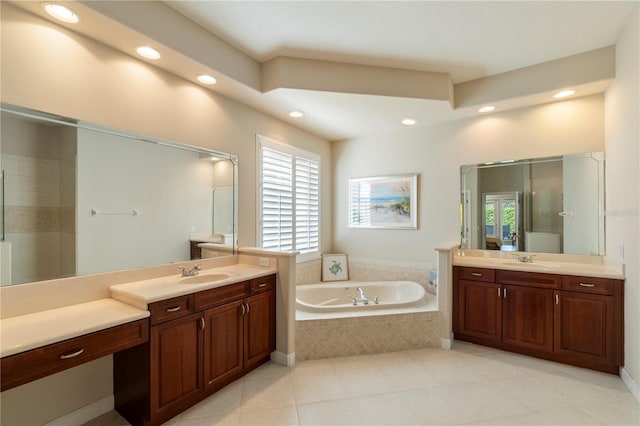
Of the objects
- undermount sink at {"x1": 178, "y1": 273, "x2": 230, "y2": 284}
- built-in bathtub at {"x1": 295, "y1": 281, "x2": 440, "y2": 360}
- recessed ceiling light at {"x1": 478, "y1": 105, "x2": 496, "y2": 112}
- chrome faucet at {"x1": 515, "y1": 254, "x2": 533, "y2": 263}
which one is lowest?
built-in bathtub at {"x1": 295, "y1": 281, "x2": 440, "y2": 360}

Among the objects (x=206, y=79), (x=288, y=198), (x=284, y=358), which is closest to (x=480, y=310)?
(x=284, y=358)

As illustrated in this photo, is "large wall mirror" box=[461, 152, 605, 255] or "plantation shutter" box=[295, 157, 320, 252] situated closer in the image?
"large wall mirror" box=[461, 152, 605, 255]

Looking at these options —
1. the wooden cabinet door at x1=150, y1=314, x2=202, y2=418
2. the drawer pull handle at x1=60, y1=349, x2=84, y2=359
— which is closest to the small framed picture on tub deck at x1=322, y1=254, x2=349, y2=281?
the wooden cabinet door at x1=150, y1=314, x2=202, y2=418

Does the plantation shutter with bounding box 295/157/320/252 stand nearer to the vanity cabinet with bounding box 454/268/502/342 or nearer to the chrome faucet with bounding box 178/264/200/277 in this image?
the chrome faucet with bounding box 178/264/200/277

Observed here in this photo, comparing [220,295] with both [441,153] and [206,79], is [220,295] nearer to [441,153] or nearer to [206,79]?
[206,79]

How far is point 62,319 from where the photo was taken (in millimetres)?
1602

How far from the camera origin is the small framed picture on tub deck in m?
4.23

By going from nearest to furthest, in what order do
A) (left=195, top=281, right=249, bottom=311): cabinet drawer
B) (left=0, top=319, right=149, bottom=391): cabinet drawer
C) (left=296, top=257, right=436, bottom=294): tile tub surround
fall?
(left=0, top=319, right=149, bottom=391): cabinet drawer
(left=195, top=281, right=249, bottom=311): cabinet drawer
(left=296, top=257, right=436, bottom=294): tile tub surround

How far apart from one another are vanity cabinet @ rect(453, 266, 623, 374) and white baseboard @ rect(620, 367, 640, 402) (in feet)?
0.21

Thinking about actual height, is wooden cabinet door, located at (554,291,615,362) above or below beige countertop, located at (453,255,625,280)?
below

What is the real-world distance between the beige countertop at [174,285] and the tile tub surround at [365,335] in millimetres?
735

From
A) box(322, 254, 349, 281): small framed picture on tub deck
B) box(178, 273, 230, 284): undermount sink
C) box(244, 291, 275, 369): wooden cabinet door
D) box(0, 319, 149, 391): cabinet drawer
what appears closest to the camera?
box(0, 319, 149, 391): cabinet drawer

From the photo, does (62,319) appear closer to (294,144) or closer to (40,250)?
(40,250)

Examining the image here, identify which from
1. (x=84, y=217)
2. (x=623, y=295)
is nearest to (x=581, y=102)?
(x=623, y=295)
